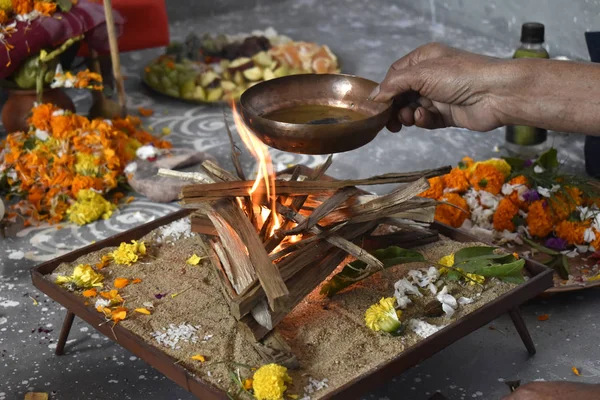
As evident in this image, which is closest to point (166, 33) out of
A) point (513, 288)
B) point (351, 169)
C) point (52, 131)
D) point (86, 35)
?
point (86, 35)

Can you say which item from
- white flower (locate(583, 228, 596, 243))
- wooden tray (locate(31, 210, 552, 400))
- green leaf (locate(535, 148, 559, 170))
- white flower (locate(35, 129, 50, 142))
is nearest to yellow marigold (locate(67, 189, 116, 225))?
white flower (locate(35, 129, 50, 142))

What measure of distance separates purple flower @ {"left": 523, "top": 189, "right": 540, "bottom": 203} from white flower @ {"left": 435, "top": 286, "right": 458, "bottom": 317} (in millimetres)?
914

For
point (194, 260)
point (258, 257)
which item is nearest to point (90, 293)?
point (194, 260)

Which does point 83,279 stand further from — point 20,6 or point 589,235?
point 20,6

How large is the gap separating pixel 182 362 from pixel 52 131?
193cm

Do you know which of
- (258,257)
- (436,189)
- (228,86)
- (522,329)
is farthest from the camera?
(228,86)

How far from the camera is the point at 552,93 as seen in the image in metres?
1.93

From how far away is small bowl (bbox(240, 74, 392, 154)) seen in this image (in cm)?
188

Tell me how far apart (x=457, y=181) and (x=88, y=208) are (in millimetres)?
1520

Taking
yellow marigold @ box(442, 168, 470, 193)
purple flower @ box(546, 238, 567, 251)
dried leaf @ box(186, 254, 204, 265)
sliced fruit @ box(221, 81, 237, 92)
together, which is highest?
dried leaf @ box(186, 254, 204, 265)

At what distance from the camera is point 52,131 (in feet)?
11.3

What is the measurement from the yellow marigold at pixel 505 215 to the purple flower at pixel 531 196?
53 mm

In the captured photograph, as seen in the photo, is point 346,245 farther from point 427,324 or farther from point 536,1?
point 536,1

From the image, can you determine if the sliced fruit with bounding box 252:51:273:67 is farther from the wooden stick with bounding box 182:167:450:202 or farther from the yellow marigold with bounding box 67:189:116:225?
the wooden stick with bounding box 182:167:450:202
